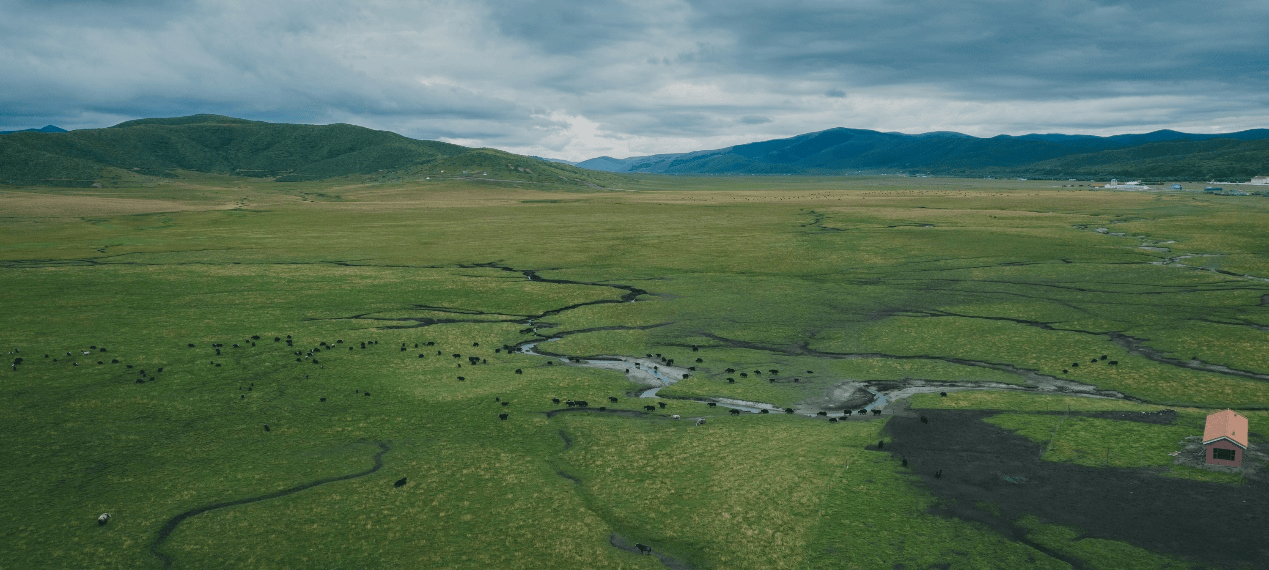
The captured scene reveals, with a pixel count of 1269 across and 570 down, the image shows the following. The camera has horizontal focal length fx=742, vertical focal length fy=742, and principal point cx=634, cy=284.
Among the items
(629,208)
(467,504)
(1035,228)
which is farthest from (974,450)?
(629,208)

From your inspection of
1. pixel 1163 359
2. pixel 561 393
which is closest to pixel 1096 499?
pixel 561 393

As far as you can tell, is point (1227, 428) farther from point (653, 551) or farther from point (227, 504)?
point (227, 504)

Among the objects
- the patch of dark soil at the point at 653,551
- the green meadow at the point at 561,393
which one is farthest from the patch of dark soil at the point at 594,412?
the patch of dark soil at the point at 653,551

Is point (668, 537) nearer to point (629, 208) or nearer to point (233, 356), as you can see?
point (233, 356)

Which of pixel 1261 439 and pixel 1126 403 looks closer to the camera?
pixel 1261 439

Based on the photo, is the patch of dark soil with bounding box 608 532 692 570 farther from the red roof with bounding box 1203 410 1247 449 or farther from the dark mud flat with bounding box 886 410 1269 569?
the red roof with bounding box 1203 410 1247 449

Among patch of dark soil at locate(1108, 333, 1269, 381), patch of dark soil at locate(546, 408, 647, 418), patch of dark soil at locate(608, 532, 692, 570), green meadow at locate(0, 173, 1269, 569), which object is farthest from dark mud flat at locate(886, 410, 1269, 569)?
patch of dark soil at locate(1108, 333, 1269, 381)
